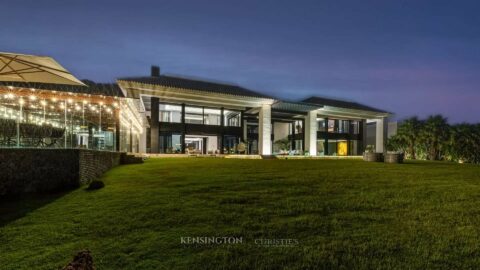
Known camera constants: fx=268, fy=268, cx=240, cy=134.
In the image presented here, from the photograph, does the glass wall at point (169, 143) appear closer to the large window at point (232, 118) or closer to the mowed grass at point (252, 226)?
the large window at point (232, 118)

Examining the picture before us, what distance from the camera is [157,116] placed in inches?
894

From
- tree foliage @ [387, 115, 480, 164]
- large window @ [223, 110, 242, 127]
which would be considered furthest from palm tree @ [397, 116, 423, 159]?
large window @ [223, 110, 242, 127]

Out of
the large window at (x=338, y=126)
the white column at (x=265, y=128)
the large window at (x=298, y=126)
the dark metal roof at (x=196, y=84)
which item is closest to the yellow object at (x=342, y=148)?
the large window at (x=338, y=126)

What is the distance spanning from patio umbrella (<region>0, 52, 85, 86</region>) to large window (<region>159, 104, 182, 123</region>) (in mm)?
17894

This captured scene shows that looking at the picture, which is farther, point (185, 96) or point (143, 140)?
point (143, 140)

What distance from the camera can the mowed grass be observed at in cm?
366

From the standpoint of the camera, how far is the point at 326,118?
35.8m

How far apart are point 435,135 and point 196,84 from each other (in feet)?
80.8

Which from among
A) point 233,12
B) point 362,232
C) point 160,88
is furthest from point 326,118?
point 362,232

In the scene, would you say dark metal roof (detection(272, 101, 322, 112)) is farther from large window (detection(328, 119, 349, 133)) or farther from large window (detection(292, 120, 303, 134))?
large window (detection(328, 119, 349, 133))

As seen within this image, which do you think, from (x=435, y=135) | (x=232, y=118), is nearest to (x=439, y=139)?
(x=435, y=135)

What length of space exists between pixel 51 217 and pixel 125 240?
7.99ft

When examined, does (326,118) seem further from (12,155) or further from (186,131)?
(12,155)

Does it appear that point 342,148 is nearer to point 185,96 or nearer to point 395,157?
point 395,157
